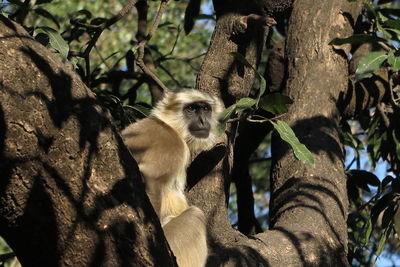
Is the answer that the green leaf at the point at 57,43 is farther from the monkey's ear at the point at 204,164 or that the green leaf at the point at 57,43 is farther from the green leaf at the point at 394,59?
the green leaf at the point at 394,59

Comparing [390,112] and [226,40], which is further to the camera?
[390,112]

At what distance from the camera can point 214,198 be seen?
14.7ft

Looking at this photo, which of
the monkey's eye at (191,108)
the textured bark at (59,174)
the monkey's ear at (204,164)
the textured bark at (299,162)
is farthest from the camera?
the monkey's eye at (191,108)

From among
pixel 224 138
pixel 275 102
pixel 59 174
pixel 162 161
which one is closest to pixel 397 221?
pixel 224 138

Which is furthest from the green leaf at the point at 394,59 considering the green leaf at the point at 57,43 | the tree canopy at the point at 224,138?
the green leaf at the point at 57,43

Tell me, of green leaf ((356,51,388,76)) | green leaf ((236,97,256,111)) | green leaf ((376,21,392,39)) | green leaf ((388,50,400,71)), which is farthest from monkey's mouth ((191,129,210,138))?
green leaf ((376,21,392,39))

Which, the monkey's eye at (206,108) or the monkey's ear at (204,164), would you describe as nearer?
the monkey's ear at (204,164)

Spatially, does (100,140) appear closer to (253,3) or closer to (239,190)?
(253,3)

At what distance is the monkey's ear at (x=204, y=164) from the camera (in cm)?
459

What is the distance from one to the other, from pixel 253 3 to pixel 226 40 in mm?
315

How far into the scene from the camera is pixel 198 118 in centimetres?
567

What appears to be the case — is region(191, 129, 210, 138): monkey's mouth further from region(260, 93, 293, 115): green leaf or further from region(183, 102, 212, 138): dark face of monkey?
region(260, 93, 293, 115): green leaf

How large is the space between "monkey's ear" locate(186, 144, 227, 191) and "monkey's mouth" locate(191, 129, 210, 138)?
543 millimetres

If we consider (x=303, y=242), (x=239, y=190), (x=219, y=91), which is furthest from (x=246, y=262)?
(x=239, y=190)
